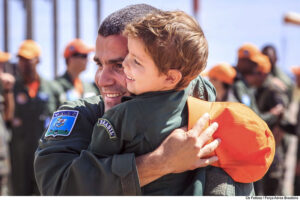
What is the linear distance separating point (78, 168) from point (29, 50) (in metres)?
5.59

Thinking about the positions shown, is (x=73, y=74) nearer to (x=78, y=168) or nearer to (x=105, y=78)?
(x=105, y=78)

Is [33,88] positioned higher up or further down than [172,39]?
further down

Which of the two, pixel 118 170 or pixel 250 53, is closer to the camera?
pixel 118 170

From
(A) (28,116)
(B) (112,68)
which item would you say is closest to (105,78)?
(B) (112,68)

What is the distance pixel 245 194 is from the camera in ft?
6.25

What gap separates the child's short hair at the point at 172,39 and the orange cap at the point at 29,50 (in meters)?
5.43

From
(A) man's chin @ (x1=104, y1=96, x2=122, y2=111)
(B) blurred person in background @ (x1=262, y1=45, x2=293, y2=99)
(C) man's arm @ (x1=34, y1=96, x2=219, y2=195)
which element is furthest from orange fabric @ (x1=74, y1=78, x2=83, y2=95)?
(C) man's arm @ (x1=34, y1=96, x2=219, y2=195)

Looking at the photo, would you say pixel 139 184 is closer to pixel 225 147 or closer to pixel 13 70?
pixel 225 147

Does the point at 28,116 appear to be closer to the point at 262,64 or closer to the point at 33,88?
the point at 33,88

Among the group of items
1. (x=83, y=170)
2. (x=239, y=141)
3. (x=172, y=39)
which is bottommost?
(x=83, y=170)

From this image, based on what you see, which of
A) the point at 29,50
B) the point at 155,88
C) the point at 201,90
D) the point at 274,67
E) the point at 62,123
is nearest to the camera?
the point at 155,88

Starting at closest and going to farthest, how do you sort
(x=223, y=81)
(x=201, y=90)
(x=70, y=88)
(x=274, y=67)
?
(x=201, y=90) < (x=223, y=81) < (x=70, y=88) < (x=274, y=67)

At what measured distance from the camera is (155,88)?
5.92ft

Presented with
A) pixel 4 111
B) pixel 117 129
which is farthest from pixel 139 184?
pixel 4 111
